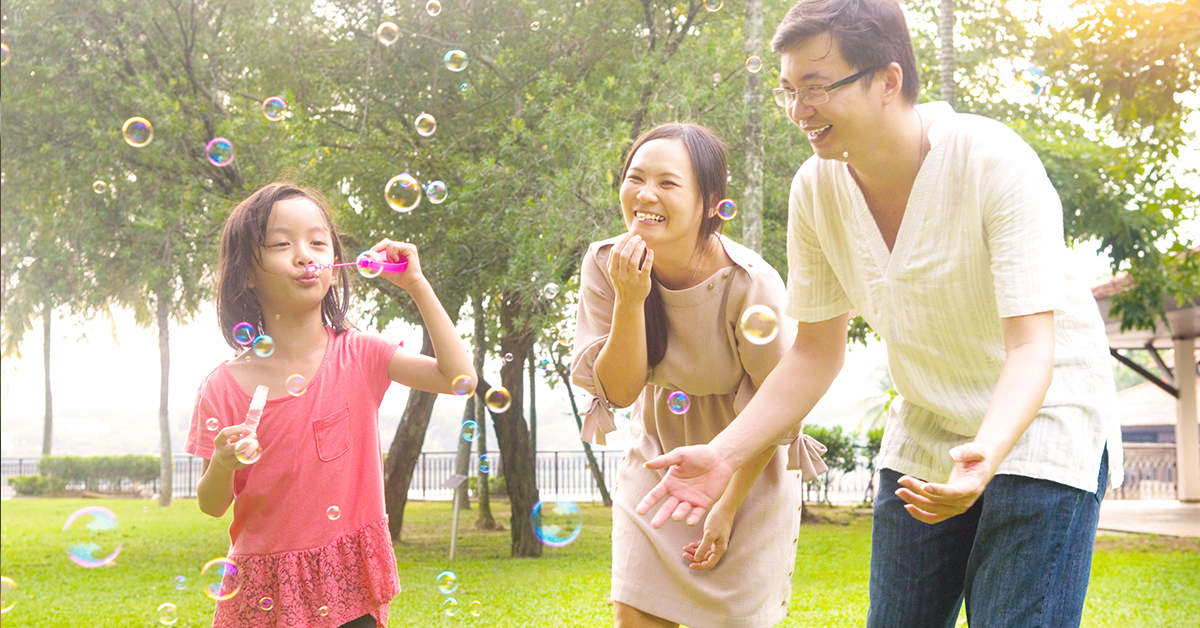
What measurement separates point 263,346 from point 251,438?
500 millimetres

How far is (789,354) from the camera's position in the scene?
236cm

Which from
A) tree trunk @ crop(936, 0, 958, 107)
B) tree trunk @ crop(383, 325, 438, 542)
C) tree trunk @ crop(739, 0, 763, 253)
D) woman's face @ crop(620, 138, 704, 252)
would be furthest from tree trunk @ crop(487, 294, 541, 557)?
woman's face @ crop(620, 138, 704, 252)

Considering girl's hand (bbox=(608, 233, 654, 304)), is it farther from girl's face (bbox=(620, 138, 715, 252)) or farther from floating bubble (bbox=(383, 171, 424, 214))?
floating bubble (bbox=(383, 171, 424, 214))

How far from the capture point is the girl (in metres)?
2.46

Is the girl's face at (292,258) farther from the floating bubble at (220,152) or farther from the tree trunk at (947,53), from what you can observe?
the tree trunk at (947,53)

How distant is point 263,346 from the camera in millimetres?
2691

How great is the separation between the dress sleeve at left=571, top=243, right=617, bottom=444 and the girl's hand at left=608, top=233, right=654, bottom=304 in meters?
0.24

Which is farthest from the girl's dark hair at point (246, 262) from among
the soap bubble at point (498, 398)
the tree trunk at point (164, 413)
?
the tree trunk at point (164, 413)

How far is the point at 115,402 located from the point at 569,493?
7196 centimetres

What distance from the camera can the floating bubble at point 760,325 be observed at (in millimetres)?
2445

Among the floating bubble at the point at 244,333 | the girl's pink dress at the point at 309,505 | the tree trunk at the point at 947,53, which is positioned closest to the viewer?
the girl's pink dress at the point at 309,505

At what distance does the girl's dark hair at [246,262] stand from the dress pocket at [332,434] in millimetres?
314

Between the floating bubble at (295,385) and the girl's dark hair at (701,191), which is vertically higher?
the girl's dark hair at (701,191)

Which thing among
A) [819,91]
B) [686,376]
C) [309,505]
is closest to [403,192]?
[309,505]
